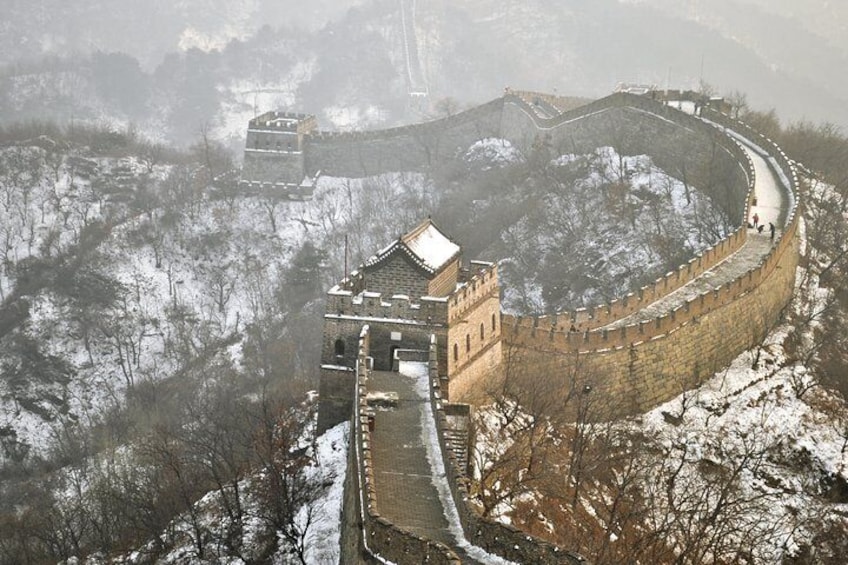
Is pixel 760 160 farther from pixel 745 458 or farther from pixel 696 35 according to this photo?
pixel 696 35

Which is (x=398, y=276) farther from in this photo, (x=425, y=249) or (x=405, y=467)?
(x=405, y=467)

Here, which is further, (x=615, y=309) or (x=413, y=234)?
(x=615, y=309)

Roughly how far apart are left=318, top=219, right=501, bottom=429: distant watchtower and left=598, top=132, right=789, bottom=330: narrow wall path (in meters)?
8.43

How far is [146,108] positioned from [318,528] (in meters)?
128

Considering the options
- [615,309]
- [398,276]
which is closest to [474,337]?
[398,276]

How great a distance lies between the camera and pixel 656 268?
66.2m

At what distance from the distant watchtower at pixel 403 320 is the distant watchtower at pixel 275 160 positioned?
53.6 m

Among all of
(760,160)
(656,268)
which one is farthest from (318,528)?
(760,160)

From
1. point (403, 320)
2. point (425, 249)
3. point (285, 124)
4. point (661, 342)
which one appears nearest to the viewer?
point (403, 320)

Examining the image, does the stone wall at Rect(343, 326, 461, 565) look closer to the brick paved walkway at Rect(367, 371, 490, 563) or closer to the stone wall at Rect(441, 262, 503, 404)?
the brick paved walkway at Rect(367, 371, 490, 563)

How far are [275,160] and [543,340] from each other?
5351 centimetres

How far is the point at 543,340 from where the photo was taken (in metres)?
48.8

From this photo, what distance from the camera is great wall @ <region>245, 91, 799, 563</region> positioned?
30.4 metres

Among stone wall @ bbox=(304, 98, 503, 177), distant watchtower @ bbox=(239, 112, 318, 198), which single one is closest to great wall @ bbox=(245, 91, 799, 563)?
stone wall @ bbox=(304, 98, 503, 177)
